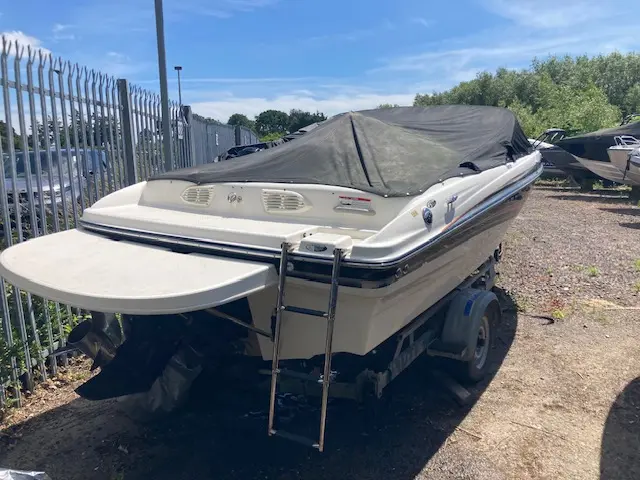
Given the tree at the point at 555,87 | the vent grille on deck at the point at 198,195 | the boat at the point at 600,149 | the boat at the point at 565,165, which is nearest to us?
the vent grille on deck at the point at 198,195

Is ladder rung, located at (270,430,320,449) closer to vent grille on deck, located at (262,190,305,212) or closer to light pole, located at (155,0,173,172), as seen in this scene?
vent grille on deck, located at (262,190,305,212)

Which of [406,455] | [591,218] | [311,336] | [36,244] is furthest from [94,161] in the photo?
[591,218]

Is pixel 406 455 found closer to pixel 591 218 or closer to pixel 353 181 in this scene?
pixel 353 181

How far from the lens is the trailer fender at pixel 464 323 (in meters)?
3.56

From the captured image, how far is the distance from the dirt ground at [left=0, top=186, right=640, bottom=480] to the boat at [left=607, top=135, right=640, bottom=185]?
757 cm

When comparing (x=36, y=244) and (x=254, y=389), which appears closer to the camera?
(x=36, y=244)

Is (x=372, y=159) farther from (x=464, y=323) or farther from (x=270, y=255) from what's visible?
(x=464, y=323)

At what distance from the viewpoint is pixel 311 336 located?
286 cm

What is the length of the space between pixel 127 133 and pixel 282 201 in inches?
110

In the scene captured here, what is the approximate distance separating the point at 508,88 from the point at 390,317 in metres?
38.0

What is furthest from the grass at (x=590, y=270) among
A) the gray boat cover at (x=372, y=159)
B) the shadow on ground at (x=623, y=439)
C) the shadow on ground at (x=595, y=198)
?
the shadow on ground at (x=595, y=198)

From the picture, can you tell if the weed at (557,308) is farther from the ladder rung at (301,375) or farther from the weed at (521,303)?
the ladder rung at (301,375)

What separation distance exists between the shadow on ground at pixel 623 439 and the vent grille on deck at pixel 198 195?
286 cm

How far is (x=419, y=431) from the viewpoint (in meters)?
3.38
